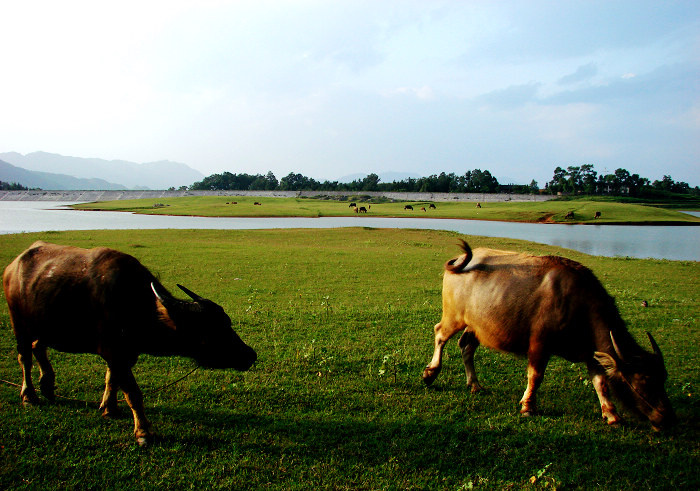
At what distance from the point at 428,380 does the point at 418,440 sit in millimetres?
1413

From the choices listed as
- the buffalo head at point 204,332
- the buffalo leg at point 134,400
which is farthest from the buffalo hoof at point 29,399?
the buffalo head at point 204,332

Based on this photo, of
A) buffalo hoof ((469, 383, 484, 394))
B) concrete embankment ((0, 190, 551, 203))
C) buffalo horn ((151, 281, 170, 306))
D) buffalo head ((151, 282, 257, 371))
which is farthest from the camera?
concrete embankment ((0, 190, 551, 203))

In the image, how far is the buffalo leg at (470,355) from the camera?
19.5ft

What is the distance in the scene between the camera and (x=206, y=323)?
4.61m

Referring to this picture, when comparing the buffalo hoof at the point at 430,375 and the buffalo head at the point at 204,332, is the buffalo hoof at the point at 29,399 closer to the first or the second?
the buffalo head at the point at 204,332

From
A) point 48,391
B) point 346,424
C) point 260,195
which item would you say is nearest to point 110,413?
point 48,391

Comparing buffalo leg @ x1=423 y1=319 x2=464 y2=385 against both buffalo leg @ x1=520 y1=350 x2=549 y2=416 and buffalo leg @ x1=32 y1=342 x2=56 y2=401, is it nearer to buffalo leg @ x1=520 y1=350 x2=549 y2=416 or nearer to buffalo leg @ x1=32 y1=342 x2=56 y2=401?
buffalo leg @ x1=520 y1=350 x2=549 y2=416

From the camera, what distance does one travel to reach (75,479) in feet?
12.8

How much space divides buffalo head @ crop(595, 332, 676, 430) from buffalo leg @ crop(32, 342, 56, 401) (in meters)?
6.70

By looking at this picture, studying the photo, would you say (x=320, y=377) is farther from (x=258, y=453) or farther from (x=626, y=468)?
(x=626, y=468)

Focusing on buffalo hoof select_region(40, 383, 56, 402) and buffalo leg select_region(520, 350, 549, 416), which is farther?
buffalo hoof select_region(40, 383, 56, 402)

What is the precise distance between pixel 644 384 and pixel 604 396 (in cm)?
72

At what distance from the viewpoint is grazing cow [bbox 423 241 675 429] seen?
177 inches

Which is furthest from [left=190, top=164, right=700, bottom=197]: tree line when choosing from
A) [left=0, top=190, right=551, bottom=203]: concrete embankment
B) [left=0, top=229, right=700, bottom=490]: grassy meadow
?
[left=0, top=229, right=700, bottom=490]: grassy meadow
